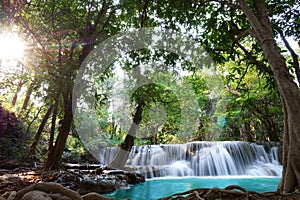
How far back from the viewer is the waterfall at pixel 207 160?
10.9 meters

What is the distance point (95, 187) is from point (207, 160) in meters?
7.40

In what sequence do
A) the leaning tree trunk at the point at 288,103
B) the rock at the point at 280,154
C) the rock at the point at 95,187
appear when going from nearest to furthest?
the leaning tree trunk at the point at 288,103
the rock at the point at 95,187
the rock at the point at 280,154

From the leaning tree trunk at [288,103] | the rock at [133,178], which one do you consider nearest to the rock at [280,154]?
the rock at [133,178]

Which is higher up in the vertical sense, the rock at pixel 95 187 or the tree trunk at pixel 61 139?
the tree trunk at pixel 61 139

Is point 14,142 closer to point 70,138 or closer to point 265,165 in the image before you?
point 70,138

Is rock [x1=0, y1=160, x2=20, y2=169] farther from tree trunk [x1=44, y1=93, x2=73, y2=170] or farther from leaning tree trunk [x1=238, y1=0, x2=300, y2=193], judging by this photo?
leaning tree trunk [x1=238, y1=0, x2=300, y2=193]

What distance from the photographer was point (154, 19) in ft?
17.7

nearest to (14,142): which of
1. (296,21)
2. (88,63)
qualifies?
(88,63)

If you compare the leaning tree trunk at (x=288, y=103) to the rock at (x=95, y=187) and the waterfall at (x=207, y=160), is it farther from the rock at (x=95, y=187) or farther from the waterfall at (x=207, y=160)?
the waterfall at (x=207, y=160)

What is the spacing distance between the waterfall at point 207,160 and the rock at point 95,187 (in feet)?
12.4

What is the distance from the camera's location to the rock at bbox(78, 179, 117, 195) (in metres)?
5.62

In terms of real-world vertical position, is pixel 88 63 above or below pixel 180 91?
below

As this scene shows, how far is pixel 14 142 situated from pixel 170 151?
804 cm

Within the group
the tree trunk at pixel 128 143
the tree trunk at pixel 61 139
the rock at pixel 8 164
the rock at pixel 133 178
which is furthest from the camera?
the rock at pixel 8 164
